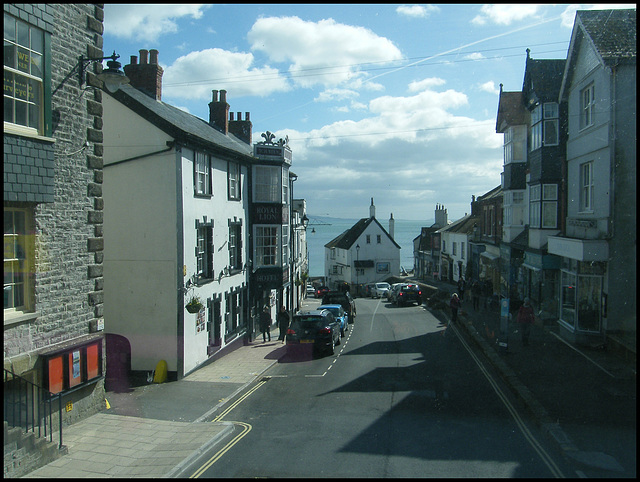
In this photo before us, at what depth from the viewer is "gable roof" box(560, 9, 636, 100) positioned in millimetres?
16359

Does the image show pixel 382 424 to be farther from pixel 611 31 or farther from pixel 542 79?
pixel 542 79

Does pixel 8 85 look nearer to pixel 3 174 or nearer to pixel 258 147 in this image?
pixel 3 174

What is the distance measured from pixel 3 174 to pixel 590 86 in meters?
17.8

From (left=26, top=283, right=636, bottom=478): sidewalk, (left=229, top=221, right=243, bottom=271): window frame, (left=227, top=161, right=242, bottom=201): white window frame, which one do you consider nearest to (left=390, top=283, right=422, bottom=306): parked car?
(left=229, top=221, right=243, bottom=271): window frame

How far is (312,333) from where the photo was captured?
20.8 m

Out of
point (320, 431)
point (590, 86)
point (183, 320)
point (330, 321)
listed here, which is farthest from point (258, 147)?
point (320, 431)

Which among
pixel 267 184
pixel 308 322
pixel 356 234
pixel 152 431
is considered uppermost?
pixel 267 184

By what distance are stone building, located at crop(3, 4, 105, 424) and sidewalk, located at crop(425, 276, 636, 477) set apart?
32.7 feet

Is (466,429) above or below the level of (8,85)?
below

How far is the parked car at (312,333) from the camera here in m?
20.7

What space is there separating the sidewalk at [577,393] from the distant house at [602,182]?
1255mm

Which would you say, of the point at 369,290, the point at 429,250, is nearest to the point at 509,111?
the point at 369,290

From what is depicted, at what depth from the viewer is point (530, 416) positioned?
11.4 meters

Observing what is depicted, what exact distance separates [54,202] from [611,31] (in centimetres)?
1770
